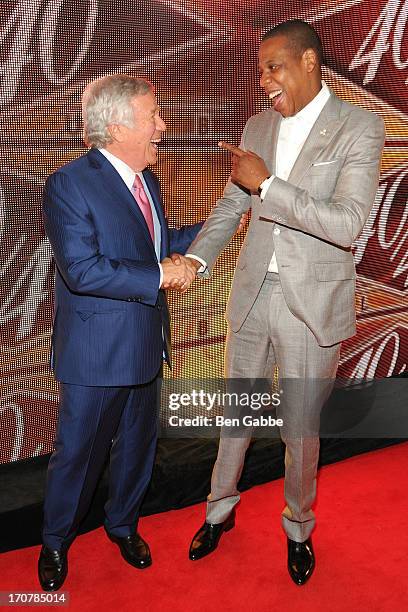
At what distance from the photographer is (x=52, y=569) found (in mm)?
2359

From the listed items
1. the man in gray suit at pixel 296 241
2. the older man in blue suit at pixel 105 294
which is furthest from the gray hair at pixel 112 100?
the man in gray suit at pixel 296 241

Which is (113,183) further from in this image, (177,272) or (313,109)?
(313,109)

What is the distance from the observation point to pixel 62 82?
270 centimetres

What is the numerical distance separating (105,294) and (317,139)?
763 mm

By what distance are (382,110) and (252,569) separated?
207cm

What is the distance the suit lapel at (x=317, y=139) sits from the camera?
2.17 metres

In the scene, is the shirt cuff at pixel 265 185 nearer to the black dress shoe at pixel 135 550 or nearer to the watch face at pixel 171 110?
the watch face at pixel 171 110

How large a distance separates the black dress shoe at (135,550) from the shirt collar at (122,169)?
1.17 meters

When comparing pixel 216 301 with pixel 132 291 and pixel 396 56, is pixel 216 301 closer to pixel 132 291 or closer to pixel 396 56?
pixel 132 291

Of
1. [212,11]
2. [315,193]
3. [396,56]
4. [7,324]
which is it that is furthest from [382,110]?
[7,324]

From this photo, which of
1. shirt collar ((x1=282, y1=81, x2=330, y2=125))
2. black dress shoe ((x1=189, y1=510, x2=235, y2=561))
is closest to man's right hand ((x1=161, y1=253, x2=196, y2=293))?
shirt collar ((x1=282, y1=81, x2=330, y2=125))

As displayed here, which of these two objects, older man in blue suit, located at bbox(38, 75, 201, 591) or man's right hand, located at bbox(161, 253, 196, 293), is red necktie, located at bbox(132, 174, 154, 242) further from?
man's right hand, located at bbox(161, 253, 196, 293)

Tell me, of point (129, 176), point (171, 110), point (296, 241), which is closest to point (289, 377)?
point (296, 241)

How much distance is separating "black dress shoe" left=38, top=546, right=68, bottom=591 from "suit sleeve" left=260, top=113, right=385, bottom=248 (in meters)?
1.25
